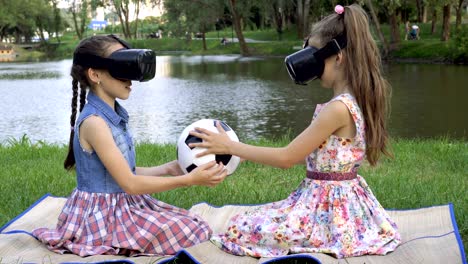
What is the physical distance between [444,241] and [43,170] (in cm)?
402

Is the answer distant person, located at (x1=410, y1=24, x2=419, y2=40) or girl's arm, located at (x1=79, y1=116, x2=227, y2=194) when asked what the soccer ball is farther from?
distant person, located at (x1=410, y1=24, x2=419, y2=40)

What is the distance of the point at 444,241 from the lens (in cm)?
339

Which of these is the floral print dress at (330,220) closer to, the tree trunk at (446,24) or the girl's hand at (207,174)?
the girl's hand at (207,174)

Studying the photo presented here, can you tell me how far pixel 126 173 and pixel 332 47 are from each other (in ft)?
4.00

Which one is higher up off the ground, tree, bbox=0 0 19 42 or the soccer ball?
tree, bbox=0 0 19 42

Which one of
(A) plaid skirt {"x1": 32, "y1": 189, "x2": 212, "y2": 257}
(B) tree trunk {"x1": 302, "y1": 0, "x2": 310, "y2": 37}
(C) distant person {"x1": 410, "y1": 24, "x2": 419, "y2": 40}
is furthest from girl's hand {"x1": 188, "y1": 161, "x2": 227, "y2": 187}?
(B) tree trunk {"x1": 302, "y1": 0, "x2": 310, "y2": 37}

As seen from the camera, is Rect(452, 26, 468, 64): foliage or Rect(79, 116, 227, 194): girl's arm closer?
Rect(79, 116, 227, 194): girl's arm

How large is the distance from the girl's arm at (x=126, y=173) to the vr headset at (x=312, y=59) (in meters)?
0.67

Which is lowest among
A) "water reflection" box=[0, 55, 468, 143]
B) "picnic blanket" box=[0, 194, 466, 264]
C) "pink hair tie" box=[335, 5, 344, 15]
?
"water reflection" box=[0, 55, 468, 143]

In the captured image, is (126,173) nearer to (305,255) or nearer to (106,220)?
(106,220)

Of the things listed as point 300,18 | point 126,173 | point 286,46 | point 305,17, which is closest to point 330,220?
point 126,173

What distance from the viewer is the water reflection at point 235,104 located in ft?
39.9

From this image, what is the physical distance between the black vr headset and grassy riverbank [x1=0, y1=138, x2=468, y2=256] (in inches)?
58.2

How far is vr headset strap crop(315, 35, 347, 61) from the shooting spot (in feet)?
10.8
